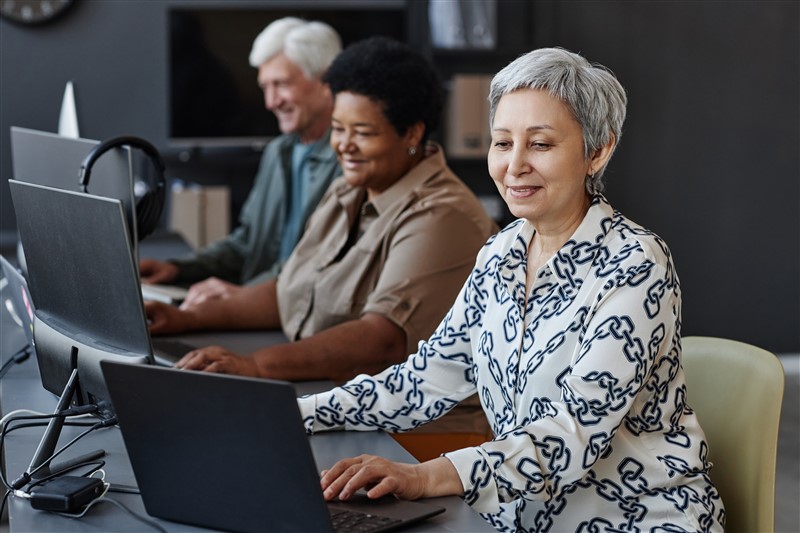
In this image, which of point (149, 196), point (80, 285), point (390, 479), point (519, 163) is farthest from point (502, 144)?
point (149, 196)

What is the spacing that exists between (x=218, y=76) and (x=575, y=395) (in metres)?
4.05

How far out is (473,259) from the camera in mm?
2137

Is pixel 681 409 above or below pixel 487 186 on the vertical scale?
above

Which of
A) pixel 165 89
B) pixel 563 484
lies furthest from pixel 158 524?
pixel 165 89

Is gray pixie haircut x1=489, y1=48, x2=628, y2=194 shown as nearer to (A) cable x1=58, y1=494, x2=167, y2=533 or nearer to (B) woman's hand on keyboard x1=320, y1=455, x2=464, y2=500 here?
(B) woman's hand on keyboard x1=320, y1=455, x2=464, y2=500

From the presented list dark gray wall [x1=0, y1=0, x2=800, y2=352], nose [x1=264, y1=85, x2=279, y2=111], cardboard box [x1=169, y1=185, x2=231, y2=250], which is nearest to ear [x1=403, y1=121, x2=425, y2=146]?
nose [x1=264, y1=85, x2=279, y2=111]

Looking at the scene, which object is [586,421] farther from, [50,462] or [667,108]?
[667,108]

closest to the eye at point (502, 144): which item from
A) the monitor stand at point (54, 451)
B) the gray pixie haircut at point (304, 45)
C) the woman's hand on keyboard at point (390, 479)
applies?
the woman's hand on keyboard at point (390, 479)

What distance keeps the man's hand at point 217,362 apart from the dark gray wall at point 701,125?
3.24 metres

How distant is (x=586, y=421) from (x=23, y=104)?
447 cm

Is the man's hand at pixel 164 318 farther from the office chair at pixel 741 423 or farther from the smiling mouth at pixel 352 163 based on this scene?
the office chair at pixel 741 423

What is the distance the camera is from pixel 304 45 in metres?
3.48

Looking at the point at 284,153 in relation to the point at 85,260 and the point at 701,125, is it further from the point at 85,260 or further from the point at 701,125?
the point at 701,125

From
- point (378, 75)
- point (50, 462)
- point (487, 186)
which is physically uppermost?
point (378, 75)
